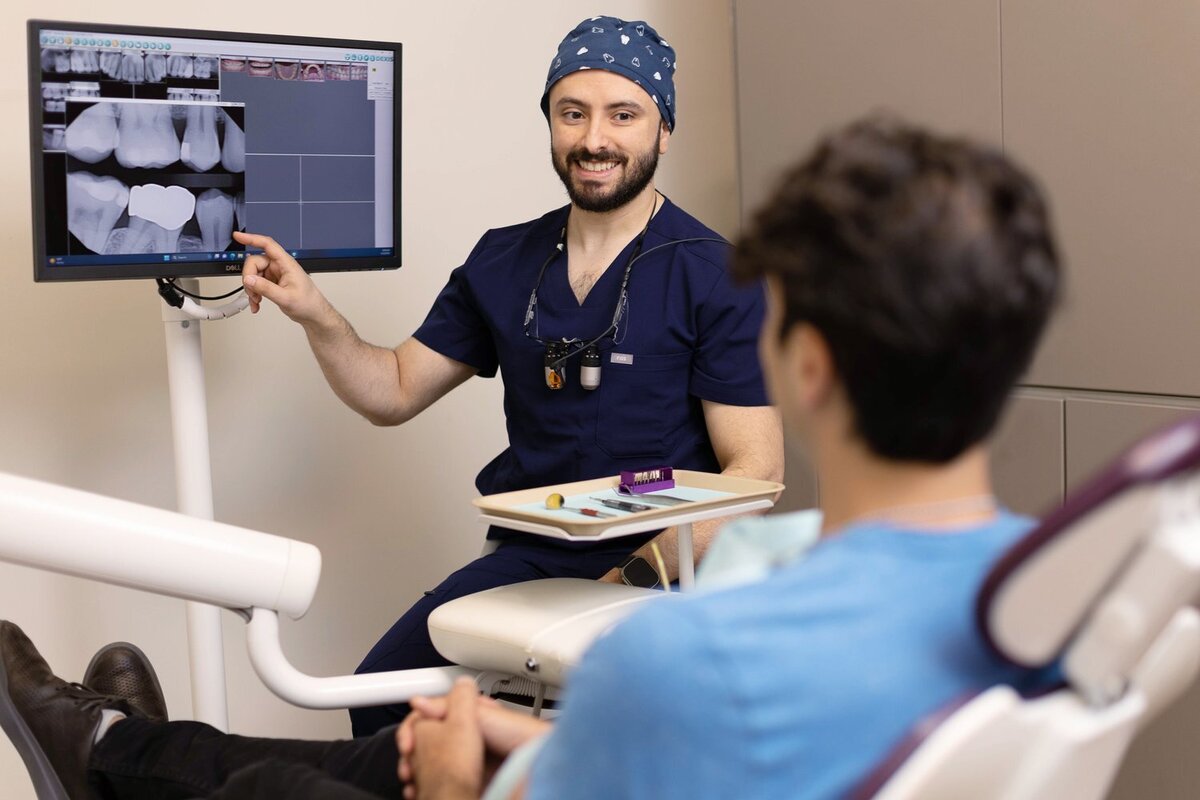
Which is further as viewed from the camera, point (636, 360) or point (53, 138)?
point (636, 360)

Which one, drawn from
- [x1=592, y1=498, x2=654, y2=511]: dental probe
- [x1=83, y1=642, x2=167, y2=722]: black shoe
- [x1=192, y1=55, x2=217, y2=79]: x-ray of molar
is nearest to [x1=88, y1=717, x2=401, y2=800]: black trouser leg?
[x1=83, y1=642, x2=167, y2=722]: black shoe

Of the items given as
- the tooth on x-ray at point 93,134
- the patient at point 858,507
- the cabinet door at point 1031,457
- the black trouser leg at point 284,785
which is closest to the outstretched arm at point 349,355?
the tooth on x-ray at point 93,134

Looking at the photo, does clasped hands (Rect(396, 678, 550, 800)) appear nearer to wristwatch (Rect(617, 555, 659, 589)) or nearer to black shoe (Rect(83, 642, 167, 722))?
wristwatch (Rect(617, 555, 659, 589))

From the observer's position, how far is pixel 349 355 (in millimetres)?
2188

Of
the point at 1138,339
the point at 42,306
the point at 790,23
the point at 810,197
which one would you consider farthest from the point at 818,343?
the point at 790,23

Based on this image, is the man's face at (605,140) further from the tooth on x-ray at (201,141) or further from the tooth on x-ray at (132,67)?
the tooth on x-ray at (132,67)

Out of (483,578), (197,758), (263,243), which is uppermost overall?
(263,243)

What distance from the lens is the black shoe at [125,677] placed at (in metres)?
1.92

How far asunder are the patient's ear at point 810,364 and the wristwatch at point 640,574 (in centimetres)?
102

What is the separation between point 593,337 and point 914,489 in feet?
4.28

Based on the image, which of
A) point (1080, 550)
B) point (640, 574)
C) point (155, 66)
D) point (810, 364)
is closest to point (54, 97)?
point (155, 66)

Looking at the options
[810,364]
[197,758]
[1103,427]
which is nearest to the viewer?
[810,364]

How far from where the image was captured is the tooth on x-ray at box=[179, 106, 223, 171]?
192 cm

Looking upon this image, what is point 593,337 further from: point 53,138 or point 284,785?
point 284,785
